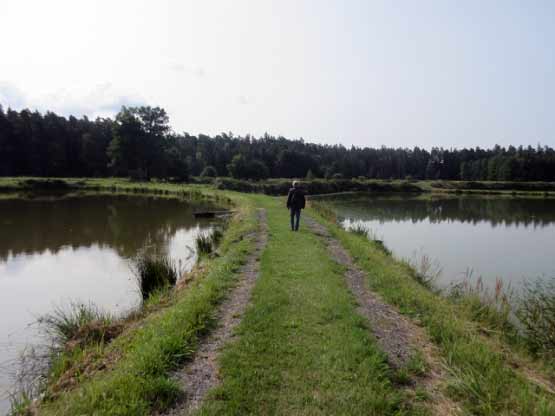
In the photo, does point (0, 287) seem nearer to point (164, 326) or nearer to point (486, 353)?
point (164, 326)

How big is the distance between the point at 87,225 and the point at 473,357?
22.2 m

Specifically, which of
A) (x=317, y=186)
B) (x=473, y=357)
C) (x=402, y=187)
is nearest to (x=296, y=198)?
(x=473, y=357)

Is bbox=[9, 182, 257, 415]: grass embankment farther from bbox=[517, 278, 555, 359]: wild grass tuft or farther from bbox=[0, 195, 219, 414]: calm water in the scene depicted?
bbox=[517, 278, 555, 359]: wild grass tuft

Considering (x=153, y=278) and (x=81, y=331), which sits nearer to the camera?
(x=81, y=331)

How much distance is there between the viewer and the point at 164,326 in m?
5.79

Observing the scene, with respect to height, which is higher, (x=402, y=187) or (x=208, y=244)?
(x=402, y=187)

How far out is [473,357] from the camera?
5.02 m

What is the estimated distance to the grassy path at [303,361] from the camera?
3.92 metres

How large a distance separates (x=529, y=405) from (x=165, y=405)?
4.09 metres

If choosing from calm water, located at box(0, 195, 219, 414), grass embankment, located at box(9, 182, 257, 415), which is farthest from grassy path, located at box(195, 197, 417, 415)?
calm water, located at box(0, 195, 219, 414)

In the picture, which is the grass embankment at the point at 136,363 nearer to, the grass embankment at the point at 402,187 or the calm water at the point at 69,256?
the calm water at the point at 69,256

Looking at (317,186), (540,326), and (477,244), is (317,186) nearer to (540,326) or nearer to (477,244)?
(477,244)

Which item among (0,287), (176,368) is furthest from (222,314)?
(0,287)

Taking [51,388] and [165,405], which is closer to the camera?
[165,405]
